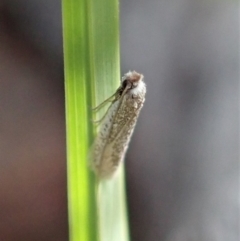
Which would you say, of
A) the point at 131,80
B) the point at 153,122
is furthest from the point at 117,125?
the point at 153,122

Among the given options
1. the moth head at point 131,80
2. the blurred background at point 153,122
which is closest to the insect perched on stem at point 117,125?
the moth head at point 131,80

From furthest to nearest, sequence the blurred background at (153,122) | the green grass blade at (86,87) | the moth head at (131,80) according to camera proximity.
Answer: the blurred background at (153,122)
the moth head at (131,80)
the green grass blade at (86,87)

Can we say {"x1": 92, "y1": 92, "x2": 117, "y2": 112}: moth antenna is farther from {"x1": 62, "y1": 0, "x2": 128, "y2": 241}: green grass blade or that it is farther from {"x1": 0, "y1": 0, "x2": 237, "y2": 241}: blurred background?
{"x1": 0, "y1": 0, "x2": 237, "y2": 241}: blurred background

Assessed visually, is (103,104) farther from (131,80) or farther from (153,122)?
(153,122)

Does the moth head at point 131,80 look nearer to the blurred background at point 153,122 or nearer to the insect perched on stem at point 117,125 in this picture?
the insect perched on stem at point 117,125

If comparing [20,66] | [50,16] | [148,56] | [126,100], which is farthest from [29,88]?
[126,100]

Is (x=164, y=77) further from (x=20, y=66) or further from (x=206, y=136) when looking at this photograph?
(x=20, y=66)
